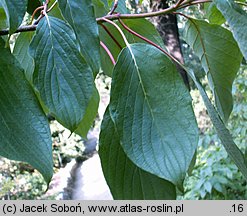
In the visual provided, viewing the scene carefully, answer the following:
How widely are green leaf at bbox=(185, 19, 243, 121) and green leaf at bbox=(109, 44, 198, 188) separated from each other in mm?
187

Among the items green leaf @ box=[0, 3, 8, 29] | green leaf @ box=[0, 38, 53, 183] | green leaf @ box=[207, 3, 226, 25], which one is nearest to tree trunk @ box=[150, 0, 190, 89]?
green leaf @ box=[207, 3, 226, 25]

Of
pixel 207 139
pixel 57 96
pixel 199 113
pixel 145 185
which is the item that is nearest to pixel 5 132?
pixel 57 96

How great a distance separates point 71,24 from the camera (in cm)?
46

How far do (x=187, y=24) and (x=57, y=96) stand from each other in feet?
1.03

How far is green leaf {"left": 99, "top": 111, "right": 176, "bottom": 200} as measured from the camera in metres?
0.48

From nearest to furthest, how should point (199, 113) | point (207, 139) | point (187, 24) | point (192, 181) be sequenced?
point (187, 24) → point (192, 181) → point (207, 139) → point (199, 113)

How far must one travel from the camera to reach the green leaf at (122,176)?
0.48 m

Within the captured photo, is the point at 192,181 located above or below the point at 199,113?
above

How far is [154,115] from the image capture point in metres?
0.45

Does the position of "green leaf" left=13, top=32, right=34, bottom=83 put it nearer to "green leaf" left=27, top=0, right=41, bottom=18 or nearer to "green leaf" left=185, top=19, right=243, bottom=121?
"green leaf" left=27, top=0, right=41, bottom=18

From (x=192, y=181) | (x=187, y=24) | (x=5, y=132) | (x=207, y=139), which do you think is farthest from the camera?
(x=207, y=139)

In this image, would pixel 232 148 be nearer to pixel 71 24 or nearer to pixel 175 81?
pixel 175 81

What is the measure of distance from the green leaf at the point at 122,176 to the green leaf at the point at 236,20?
0.19 m

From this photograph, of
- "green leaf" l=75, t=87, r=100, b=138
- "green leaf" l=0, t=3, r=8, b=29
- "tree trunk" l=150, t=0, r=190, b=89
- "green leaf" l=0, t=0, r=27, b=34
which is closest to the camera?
"green leaf" l=0, t=0, r=27, b=34
